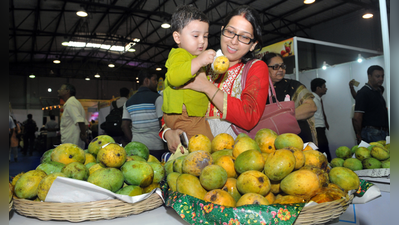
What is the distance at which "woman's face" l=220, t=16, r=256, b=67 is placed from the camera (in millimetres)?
1668

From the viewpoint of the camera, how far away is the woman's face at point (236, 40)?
65.7 inches

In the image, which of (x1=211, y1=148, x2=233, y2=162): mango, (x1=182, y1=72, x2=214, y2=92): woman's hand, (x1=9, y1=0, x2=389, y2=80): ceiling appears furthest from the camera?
(x1=9, y1=0, x2=389, y2=80): ceiling

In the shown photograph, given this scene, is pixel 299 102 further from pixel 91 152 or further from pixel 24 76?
pixel 24 76

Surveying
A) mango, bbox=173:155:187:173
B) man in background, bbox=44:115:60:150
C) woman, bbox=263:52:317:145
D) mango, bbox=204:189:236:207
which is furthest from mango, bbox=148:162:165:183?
man in background, bbox=44:115:60:150

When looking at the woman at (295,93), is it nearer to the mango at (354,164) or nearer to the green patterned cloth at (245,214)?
the mango at (354,164)

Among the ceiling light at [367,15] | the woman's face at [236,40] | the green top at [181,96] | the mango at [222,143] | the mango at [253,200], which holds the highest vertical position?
the ceiling light at [367,15]

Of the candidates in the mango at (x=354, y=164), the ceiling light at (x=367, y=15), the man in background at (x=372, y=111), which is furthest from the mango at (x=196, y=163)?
the ceiling light at (x=367, y=15)

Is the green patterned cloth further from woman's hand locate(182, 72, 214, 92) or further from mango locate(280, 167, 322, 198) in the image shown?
woman's hand locate(182, 72, 214, 92)

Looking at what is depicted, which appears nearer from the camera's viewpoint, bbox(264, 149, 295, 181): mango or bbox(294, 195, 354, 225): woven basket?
bbox(294, 195, 354, 225): woven basket

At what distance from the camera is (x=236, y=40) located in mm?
1688

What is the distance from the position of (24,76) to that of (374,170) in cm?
2553

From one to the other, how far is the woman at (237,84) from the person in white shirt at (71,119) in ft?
11.5

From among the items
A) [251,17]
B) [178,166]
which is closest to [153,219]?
[178,166]

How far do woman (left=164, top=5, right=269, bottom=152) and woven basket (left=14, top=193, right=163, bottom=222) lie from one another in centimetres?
65
